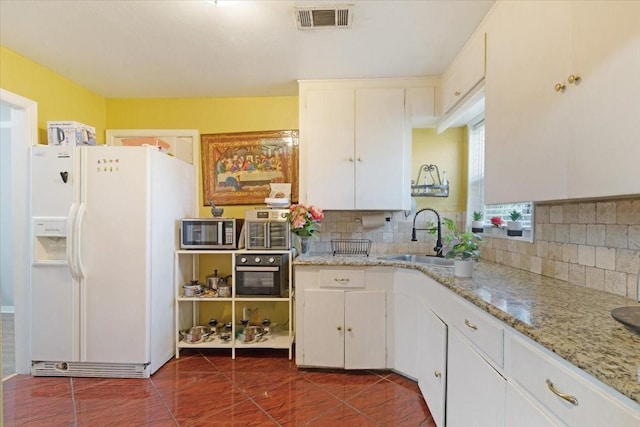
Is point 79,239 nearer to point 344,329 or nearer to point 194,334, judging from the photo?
point 194,334

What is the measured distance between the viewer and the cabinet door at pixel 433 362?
62.9 inches

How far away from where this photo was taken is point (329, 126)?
8.52 ft

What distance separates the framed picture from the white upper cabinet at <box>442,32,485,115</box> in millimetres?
1412

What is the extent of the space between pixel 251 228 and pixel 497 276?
5.96ft

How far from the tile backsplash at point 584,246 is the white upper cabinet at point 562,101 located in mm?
344

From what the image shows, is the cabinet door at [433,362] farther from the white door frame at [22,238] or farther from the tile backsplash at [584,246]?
the white door frame at [22,238]

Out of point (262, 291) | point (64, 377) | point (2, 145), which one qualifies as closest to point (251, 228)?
point (262, 291)

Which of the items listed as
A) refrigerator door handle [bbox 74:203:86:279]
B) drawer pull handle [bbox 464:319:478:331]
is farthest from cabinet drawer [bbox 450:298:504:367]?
refrigerator door handle [bbox 74:203:86:279]

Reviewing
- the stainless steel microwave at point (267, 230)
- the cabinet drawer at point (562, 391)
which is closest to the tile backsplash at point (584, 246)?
the cabinet drawer at point (562, 391)

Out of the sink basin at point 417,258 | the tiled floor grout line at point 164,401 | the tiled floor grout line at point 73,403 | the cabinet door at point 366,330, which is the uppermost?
the sink basin at point 417,258

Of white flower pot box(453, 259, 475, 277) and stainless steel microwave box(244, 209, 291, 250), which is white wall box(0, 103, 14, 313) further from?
white flower pot box(453, 259, 475, 277)

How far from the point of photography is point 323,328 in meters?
2.31

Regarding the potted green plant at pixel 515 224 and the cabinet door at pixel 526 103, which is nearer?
the cabinet door at pixel 526 103

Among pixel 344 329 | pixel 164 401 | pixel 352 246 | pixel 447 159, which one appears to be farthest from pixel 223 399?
pixel 447 159
